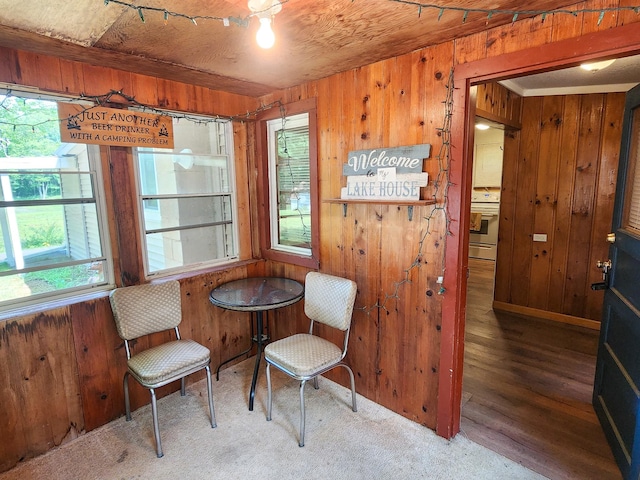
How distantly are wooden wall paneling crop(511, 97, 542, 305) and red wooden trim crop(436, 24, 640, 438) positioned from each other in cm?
247

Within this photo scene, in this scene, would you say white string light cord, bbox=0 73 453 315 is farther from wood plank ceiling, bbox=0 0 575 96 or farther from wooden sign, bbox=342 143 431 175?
wood plank ceiling, bbox=0 0 575 96

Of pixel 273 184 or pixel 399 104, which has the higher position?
pixel 399 104

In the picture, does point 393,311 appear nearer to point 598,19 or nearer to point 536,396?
point 536,396

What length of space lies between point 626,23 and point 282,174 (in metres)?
2.22

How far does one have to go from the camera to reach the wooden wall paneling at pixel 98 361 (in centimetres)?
210

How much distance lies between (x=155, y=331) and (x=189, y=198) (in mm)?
1029

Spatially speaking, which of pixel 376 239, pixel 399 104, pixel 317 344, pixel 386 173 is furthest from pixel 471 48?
pixel 317 344

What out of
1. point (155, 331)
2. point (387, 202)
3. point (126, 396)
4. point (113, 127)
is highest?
point (113, 127)

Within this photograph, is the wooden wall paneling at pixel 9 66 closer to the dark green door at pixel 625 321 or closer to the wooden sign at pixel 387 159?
the wooden sign at pixel 387 159

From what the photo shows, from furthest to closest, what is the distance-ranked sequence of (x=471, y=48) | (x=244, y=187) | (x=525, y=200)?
1. (x=525, y=200)
2. (x=244, y=187)
3. (x=471, y=48)

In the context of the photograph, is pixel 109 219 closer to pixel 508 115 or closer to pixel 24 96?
pixel 24 96

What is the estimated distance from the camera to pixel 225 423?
7.31 ft

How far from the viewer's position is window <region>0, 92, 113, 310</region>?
1.91m

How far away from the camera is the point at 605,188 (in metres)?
3.41
